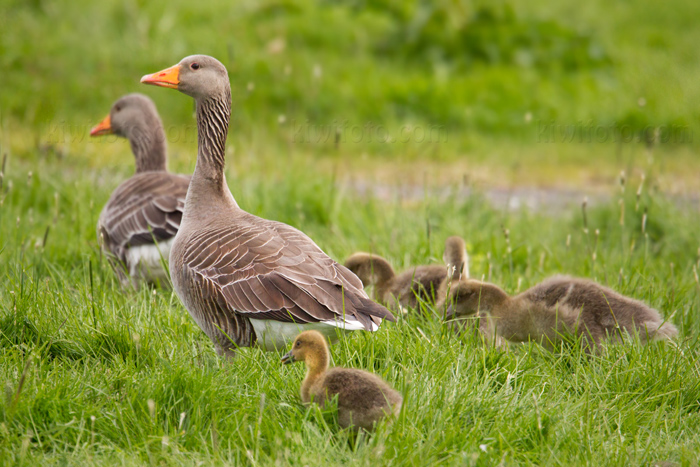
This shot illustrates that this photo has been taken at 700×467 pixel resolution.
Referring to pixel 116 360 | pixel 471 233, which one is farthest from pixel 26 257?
pixel 471 233

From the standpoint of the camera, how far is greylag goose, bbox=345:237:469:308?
471cm

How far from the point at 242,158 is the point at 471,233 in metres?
4.10

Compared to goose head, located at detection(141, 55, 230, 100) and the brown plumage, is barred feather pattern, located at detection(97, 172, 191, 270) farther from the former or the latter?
the brown plumage

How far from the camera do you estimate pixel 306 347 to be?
11.1 feet

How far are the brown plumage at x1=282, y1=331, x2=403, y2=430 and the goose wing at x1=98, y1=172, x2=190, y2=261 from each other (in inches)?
87.9

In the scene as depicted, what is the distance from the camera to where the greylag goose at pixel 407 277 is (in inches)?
185

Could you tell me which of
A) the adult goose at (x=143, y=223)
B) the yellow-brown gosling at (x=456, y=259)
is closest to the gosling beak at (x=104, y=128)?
the adult goose at (x=143, y=223)

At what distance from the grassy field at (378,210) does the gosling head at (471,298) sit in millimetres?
160

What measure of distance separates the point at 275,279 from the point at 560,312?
1.75 m

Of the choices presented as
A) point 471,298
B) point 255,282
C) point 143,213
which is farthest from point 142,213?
point 471,298

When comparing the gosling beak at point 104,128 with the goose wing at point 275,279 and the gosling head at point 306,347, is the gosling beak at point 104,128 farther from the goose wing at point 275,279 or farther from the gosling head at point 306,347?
the gosling head at point 306,347

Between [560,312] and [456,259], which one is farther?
[456,259]

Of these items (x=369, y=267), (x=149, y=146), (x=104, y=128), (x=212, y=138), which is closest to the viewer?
(x=212, y=138)

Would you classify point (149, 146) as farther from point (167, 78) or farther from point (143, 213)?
point (167, 78)
